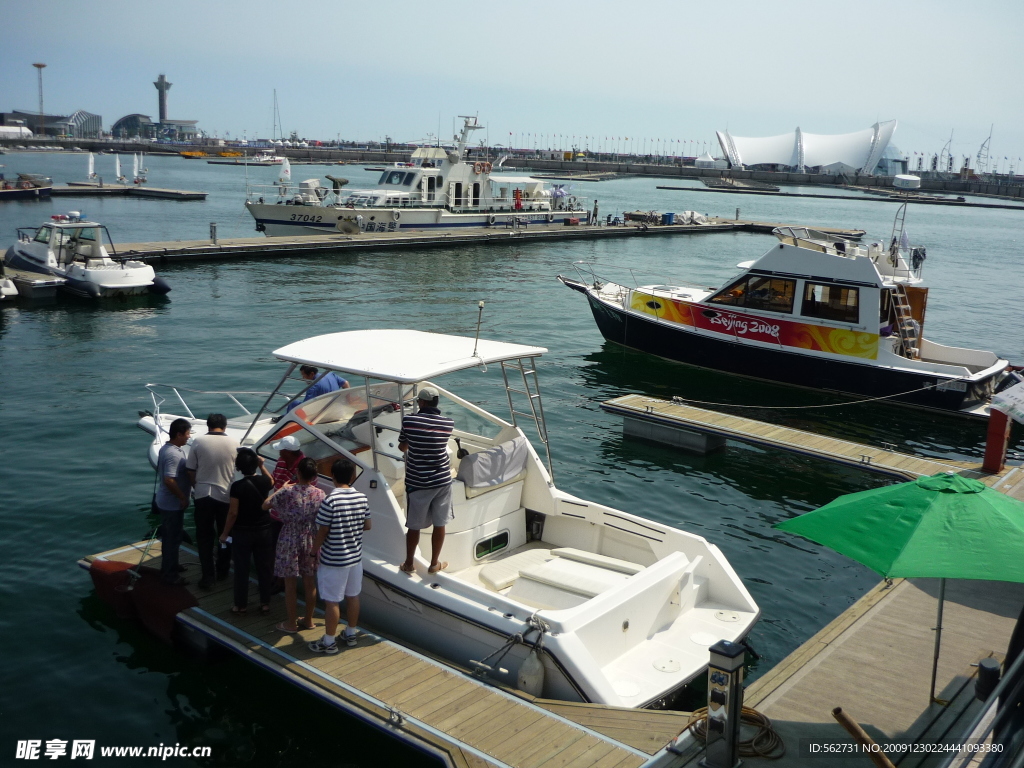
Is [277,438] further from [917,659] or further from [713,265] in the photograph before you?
[713,265]

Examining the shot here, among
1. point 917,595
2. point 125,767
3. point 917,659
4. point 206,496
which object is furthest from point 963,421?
point 125,767

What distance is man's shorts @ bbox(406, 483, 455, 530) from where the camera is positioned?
7.21 m

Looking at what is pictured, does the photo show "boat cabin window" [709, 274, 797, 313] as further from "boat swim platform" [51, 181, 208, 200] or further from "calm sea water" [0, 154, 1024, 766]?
"boat swim platform" [51, 181, 208, 200]

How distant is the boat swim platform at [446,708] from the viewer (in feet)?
18.2

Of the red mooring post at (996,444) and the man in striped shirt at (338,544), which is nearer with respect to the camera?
the man in striped shirt at (338,544)

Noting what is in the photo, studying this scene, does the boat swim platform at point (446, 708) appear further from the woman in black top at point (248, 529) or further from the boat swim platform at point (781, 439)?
the boat swim platform at point (781, 439)

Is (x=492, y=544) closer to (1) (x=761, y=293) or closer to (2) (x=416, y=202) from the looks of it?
(1) (x=761, y=293)

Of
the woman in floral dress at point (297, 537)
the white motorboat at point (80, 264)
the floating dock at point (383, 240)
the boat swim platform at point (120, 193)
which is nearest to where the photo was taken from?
the woman in floral dress at point (297, 537)

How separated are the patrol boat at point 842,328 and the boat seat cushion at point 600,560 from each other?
10833 millimetres

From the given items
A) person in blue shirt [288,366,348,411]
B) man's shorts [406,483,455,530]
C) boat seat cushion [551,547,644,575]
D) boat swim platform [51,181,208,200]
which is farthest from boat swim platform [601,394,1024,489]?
boat swim platform [51,181,208,200]

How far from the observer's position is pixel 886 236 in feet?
205

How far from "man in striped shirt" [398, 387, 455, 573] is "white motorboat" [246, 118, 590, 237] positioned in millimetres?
34213

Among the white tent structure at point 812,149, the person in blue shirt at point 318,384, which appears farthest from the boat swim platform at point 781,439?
the white tent structure at point 812,149

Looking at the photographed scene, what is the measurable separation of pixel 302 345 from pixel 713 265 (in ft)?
118
